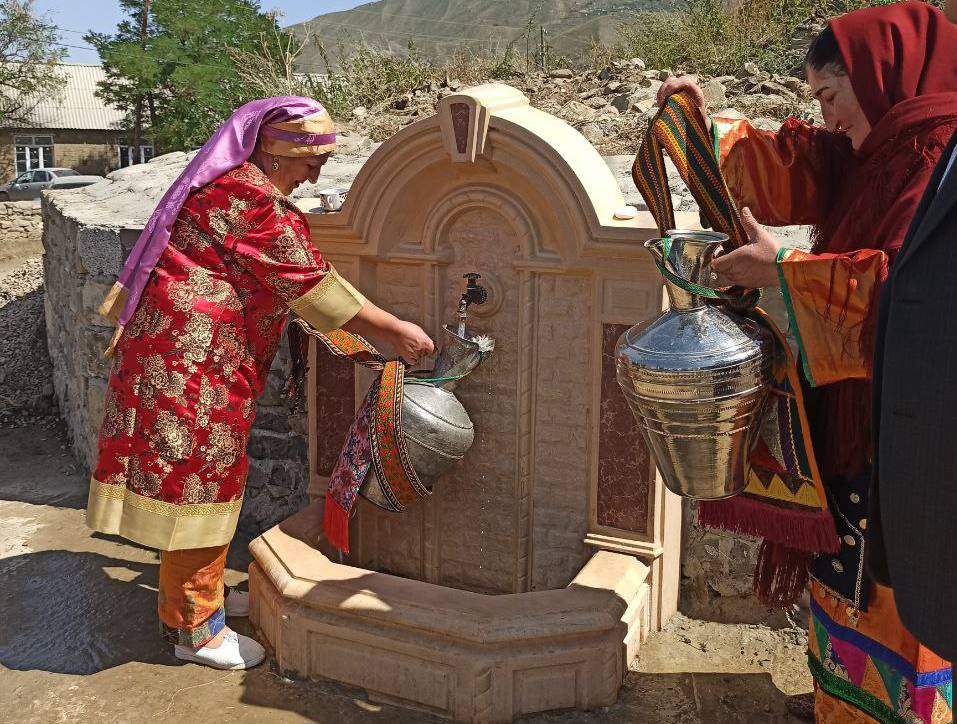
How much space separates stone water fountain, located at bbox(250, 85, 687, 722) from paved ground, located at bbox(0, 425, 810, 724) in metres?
0.11

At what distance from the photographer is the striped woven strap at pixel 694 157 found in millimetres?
2537

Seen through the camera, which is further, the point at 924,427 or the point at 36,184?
the point at 36,184

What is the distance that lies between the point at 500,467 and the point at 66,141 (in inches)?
1168

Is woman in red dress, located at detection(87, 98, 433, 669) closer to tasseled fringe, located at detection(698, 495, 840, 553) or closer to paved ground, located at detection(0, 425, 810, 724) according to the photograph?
paved ground, located at detection(0, 425, 810, 724)

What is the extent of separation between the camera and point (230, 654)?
138 inches

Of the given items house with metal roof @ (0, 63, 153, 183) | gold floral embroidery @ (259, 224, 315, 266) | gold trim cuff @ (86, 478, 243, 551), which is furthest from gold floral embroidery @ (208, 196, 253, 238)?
house with metal roof @ (0, 63, 153, 183)

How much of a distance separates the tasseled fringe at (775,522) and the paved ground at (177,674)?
0.88 m

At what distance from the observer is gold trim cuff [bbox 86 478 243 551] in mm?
3303

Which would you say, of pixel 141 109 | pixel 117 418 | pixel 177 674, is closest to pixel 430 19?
pixel 141 109

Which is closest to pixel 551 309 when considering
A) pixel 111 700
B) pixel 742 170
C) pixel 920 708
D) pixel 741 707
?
pixel 742 170

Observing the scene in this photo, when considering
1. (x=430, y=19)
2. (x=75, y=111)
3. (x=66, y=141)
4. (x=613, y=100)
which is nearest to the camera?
(x=613, y=100)

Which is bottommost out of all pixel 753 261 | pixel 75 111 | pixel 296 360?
pixel 296 360

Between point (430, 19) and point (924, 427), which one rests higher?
point (430, 19)

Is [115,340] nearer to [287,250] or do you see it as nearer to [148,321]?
[148,321]
